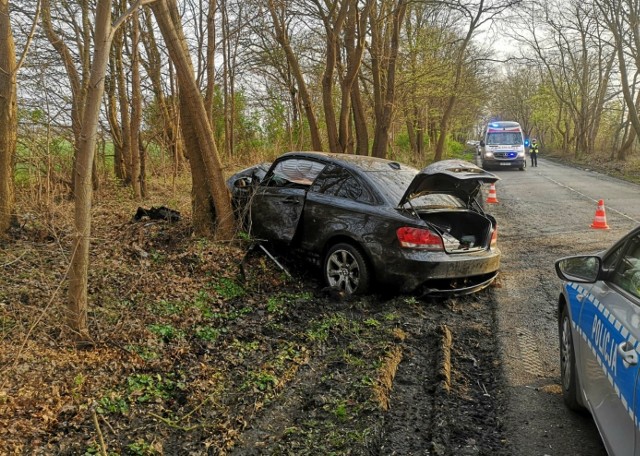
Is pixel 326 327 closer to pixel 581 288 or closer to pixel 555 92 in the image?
pixel 581 288

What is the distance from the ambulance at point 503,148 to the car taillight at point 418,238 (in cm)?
2649

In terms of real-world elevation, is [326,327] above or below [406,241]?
below

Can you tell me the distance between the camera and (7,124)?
6.67 metres

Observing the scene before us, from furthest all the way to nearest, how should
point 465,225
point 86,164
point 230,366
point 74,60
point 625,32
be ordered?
point 625,32, point 74,60, point 465,225, point 230,366, point 86,164

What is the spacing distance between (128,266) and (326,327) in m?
2.47

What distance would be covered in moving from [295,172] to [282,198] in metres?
0.47

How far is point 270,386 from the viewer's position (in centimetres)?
393

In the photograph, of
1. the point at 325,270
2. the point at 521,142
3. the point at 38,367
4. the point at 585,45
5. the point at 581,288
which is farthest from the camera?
the point at 585,45

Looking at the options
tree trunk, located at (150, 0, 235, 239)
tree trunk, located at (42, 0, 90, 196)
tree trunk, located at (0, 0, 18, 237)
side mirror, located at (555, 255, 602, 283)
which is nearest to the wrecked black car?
tree trunk, located at (150, 0, 235, 239)

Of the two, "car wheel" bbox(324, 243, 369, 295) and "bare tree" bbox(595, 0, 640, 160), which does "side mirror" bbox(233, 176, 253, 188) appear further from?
"bare tree" bbox(595, 0, 640, 160)

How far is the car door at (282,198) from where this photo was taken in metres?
6.93

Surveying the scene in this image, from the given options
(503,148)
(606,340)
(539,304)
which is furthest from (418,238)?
(503,148)

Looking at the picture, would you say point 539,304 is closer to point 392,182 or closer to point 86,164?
point 392,182

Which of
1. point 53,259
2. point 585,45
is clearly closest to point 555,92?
point 585,45
